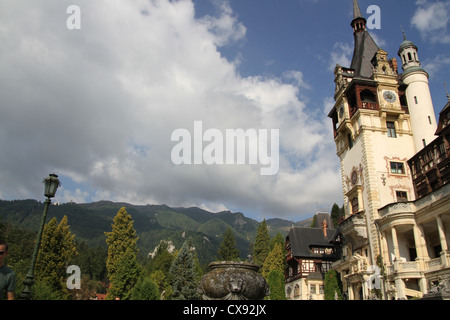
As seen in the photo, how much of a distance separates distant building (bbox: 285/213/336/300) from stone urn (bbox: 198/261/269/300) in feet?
150

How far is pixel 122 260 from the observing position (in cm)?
4600

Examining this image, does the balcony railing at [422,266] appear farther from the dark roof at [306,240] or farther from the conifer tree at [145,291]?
the dark roof at [306,240]

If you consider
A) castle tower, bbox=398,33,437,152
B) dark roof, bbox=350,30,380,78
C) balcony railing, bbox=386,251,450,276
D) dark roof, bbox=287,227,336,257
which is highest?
dark roof, bbox=350,30,380,78

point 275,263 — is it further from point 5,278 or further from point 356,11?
point 5,278

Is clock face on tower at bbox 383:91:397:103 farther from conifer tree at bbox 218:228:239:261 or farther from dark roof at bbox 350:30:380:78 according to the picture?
conifer tree at bbox 218:228:239:261

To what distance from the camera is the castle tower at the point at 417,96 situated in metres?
→ 38.8

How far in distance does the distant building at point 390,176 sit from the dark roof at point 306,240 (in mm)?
14771

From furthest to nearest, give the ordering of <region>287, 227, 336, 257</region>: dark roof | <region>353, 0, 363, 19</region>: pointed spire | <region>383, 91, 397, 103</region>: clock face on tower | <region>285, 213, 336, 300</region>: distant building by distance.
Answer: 1. <region>287, 227, 336, 257</region>: dark roof
2. <region>285, 213, 336, 300</region>: distant building
3. <region>353, 0, 363, 19</region>: pointed spire
4. <region>383, 91, 397, 103</region>: clock face on tower

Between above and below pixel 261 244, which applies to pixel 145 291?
below

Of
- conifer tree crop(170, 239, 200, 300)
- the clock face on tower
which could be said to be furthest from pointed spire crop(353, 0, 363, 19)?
conifer tree crop(170, 239, 200, 300)

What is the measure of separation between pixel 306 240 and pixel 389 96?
99.9ft

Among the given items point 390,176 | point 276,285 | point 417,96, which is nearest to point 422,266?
point 390,176

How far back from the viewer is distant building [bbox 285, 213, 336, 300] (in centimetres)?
5372
